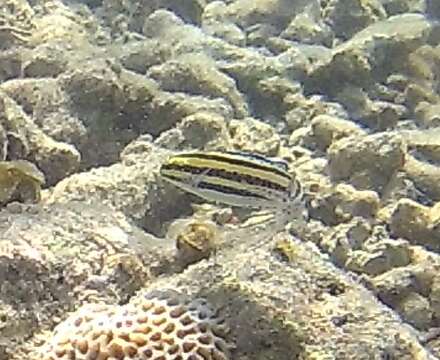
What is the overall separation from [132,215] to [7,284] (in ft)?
4.80

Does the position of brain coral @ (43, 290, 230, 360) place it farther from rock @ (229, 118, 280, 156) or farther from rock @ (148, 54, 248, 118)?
rock @ (148, 54, 248, 118)

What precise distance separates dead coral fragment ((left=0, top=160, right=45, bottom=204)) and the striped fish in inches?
43.8

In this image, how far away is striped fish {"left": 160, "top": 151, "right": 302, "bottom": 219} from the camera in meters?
3.02

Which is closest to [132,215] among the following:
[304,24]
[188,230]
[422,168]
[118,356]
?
[188,230]

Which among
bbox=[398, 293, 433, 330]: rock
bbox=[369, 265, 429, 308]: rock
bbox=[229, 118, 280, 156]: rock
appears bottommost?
bbox=[398, 293, 433, 330]: rock

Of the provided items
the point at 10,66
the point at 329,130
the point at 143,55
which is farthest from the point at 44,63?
the point at 329,130

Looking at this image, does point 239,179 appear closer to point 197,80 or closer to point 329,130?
point 329,130

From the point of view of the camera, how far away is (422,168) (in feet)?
19.0

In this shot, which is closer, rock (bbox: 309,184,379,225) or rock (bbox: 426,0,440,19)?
rock (bbox: 309,184,379,225)

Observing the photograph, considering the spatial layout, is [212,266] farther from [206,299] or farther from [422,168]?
[422,168]

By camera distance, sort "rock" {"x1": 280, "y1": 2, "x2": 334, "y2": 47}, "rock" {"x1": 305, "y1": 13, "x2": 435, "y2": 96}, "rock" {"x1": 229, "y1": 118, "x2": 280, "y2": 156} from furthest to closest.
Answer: "rock" {"x1": 280, "y1": 2, "x2": 334, "y2": 47}
"rock" {"x1": 305, "y1": 13, "x2": 435, "y2": 96}
"rock" {"x1": 229, "y1": 118, "x2": 280, "y2": 156}

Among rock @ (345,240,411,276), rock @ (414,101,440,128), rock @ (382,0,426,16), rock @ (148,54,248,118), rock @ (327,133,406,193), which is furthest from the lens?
rock @ (382,0,426,16)

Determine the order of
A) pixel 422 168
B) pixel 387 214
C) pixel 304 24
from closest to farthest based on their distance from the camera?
pixel 387 214, pixel 422 168, pixel 304 24

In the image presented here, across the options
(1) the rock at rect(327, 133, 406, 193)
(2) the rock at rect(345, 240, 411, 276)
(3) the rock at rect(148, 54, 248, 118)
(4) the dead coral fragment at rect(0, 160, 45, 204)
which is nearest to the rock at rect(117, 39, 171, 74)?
(3) the rock at rect(148, 54, 248, 118)
